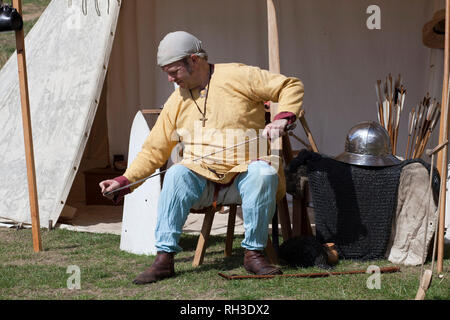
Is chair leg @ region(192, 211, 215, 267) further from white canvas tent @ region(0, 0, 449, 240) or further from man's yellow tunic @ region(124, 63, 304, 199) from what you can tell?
white canvas tent @ region(0, 0, 449, 240)

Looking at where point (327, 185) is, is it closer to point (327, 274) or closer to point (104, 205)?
point (327, 274)

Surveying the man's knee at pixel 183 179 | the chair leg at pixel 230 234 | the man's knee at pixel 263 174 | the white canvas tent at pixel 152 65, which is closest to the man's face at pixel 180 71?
the man's knee at pixel 183 179

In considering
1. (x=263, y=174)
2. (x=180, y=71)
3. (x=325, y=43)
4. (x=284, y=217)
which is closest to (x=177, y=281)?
(x=263, y=174)

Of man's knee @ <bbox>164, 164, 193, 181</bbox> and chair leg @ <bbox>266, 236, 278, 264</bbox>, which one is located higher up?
man's knee @ <bbox>164, 164, 193, 181</bbox>

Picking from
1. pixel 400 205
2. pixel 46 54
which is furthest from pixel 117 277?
pixel 46 54

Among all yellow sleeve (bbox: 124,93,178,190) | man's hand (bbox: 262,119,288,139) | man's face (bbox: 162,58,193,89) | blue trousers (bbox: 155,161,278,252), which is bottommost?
blue trousers (bbox: 155,161,278,252)

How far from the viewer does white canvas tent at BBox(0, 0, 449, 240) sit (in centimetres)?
440

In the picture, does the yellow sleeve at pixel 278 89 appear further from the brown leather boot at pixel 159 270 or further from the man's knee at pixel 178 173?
the brown leather boot at pixel 159 270

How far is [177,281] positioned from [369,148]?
3.74 feet

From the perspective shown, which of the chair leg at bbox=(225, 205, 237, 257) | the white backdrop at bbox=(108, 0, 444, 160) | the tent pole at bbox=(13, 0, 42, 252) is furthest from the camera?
the white backdrop at bbox=(108, 0, 444, 160)

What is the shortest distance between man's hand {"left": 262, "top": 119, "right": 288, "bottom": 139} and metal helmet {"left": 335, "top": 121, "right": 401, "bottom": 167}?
1.89ft

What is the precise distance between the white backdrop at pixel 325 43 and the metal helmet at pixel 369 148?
1.92 meters

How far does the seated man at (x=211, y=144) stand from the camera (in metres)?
3.02

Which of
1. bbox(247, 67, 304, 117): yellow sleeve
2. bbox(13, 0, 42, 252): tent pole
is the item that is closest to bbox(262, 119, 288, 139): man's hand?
bbox(247, 67, 304, 117): yellow sleeve
